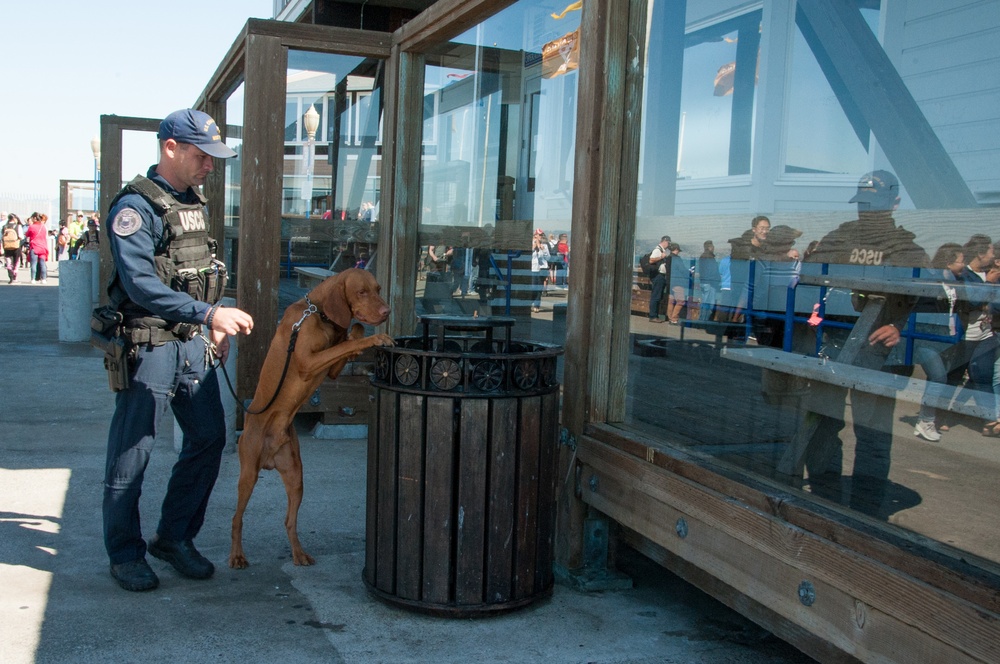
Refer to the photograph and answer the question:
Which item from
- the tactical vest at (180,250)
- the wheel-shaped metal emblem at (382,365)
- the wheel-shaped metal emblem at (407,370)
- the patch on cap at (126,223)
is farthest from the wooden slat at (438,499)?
the patch on cap at (126,223)

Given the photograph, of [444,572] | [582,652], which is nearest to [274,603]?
[444,572]

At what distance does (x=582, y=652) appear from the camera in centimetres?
325

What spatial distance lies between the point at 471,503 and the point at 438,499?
118mm

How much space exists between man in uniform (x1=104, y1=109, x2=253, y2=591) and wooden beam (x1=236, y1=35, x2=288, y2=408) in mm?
2244

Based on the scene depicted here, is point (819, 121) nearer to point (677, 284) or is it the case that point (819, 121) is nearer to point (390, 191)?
point (677, 284)

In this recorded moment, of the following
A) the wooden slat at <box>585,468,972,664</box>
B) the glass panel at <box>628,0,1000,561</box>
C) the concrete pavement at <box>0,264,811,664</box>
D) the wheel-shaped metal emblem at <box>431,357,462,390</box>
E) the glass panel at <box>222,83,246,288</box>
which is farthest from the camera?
the glass panel at <box>222,83,246,288</box>

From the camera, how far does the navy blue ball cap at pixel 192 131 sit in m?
3.75

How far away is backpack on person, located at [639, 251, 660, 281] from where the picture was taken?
392 centimetres

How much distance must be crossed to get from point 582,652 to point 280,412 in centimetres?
160

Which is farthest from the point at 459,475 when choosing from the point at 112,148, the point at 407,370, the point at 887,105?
the point at 112,148

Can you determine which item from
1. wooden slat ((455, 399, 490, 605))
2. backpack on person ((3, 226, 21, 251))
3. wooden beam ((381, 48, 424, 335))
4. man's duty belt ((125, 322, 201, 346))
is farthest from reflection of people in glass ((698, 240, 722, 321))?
backpack on person ((3, 226, 21, 251))

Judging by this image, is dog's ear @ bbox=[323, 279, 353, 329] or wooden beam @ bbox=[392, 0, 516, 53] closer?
dog's ear @ bbox=[323, 279, 353, 329]

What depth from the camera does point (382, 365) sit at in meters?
3.50

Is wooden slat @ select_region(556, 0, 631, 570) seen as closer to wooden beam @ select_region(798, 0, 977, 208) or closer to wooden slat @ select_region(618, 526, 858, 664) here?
wooden slat @ select_region(618, 526, 858, 664)
